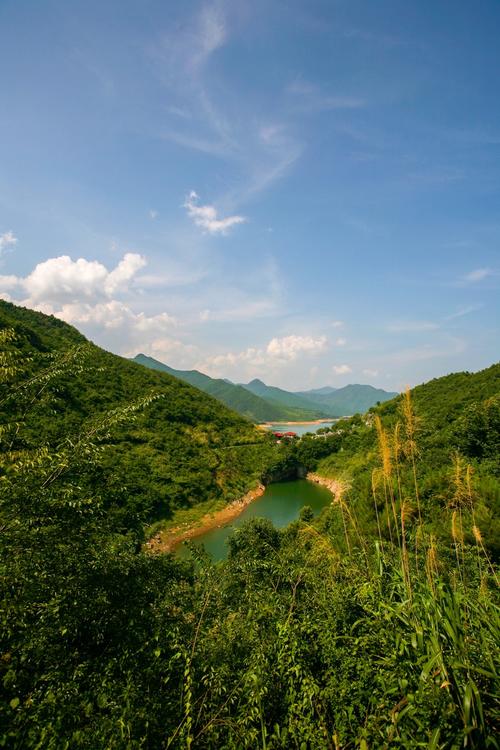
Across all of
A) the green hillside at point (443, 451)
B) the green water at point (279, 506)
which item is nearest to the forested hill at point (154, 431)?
the green water at point (279, 506)

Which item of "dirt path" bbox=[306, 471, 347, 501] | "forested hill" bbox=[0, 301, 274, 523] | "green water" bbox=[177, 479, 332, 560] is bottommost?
"green water" bbox=[177, 479, 332, 560]

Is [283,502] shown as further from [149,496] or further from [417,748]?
[417,748]

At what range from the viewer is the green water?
26.9 meters

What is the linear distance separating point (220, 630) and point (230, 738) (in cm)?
258

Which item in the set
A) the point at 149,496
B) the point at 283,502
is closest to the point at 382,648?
the point at 149,496

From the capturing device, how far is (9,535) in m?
3.80

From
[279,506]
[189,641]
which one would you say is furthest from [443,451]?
[189,641]

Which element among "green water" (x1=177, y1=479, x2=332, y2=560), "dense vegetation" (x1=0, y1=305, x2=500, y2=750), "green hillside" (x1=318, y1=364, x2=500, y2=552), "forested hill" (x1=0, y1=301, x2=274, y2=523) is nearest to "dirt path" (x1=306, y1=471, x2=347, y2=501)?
"green water" (x1=177, y1=479, x2=332, y2=560)

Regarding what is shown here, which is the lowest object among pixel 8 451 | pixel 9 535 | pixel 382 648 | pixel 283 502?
pixel 283 502

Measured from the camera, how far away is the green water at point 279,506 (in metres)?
26.9

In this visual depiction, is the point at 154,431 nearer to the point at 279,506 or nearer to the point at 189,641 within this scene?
the point at 279,506

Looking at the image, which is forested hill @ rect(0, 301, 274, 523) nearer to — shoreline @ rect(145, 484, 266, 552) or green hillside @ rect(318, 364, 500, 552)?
shoreline @ rect(145, 484, 266, 552)

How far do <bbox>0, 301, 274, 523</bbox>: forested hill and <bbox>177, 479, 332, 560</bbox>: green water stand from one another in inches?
119

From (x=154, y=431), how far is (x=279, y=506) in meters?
17.8
